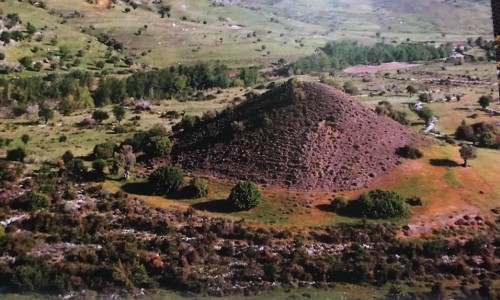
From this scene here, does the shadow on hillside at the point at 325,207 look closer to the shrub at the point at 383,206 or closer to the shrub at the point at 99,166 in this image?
the shrub at the point at 383,206

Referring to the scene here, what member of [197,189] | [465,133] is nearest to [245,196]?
[197,189]

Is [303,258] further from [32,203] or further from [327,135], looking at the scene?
[32,203]

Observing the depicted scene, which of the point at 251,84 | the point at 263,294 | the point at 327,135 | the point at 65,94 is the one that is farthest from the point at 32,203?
the point at 251,84

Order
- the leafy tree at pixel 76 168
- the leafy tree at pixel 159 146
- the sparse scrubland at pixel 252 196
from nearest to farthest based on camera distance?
1. the sparse scrubland at pixel 252 196
2. the leafy tree at pixel 76 168
3. the leafy tree at pixel 159 146

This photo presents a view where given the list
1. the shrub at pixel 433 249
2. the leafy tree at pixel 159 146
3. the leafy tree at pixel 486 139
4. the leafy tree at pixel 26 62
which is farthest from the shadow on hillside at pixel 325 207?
the leafy tree at pixel 26 62

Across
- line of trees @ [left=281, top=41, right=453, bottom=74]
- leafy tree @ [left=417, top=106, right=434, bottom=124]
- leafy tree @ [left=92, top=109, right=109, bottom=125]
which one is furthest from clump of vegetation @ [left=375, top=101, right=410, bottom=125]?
line of trees @ [left=281, top=41, right=453, bottom=74]

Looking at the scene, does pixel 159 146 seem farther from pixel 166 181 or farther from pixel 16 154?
pixel 16 154

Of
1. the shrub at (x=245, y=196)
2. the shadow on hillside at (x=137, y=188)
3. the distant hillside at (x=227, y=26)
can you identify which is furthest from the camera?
the distant hillside at (x=227, y=26)

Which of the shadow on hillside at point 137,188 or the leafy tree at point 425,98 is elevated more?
the leafy tree at point 425,98
